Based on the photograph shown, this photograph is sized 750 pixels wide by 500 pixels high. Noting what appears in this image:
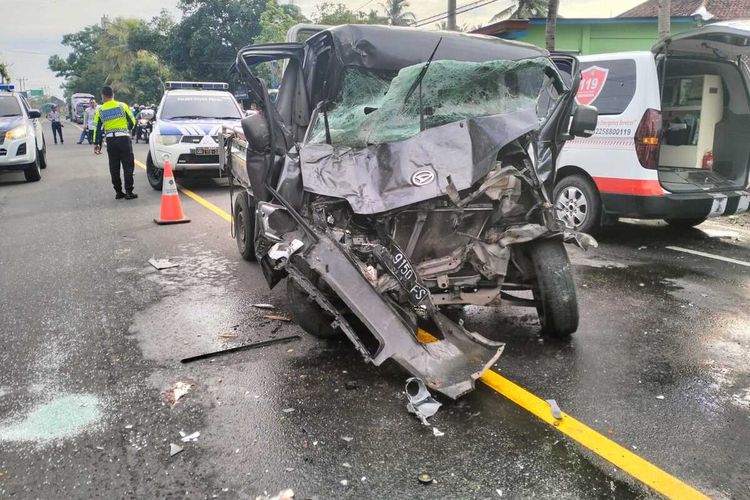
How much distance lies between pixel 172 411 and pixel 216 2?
41.7 m

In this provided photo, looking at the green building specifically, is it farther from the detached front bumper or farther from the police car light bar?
the detached front bumper

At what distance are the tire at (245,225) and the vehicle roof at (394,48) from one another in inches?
86.5

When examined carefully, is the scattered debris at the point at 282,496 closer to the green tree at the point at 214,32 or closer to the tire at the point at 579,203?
the tire at the point at 579,203

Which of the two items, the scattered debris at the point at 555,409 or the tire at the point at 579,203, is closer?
the scattered debris at the point at 555,409

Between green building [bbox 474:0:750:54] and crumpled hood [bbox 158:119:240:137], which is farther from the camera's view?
green building [bbox 474:0:750:54]

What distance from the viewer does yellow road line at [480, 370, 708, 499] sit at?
8.48ft

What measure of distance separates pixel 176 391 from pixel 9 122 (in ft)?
38.9

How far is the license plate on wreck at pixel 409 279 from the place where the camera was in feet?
11.6

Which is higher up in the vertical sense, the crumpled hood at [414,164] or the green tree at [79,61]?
the green tree at [79,61]

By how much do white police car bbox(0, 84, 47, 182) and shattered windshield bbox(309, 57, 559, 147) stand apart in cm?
1083

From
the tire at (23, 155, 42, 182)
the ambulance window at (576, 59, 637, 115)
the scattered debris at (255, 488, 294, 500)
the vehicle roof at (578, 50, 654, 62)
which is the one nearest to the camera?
the scattered debris at (255, 488, 294, 500)

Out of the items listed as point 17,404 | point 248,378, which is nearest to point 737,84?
point 248,378

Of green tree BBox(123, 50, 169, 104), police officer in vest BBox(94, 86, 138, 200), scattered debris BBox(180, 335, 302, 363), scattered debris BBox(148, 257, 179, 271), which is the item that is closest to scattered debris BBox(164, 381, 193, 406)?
scattered debris BBox(180, 335, 302, 363)

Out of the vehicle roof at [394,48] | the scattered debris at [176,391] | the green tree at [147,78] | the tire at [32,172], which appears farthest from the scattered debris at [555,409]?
the green tree at [147,78]
